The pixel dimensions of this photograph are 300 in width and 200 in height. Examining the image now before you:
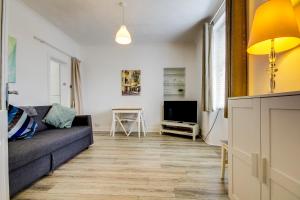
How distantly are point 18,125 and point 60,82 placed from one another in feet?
7.94

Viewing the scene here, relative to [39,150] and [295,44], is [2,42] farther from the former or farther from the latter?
[295,44]

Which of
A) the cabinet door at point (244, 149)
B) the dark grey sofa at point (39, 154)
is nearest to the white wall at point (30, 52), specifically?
the dark grey sofa at point (39, 154)

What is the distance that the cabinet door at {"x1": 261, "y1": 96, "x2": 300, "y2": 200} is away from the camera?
85 cm

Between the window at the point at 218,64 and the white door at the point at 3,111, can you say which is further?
the window at the point at 218,64

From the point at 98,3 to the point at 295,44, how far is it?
2.80 meters

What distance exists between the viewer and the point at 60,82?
14.7 ft

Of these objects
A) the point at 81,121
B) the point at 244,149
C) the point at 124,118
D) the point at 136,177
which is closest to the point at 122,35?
the point at 81,121

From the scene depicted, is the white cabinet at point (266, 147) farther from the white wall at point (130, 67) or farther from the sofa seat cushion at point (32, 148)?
the white wall at point (130, 67)

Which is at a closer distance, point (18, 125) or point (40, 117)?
point (18, 125)

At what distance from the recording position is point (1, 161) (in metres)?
1.32

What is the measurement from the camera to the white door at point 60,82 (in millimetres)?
4312

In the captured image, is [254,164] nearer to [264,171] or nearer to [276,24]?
[264,171]

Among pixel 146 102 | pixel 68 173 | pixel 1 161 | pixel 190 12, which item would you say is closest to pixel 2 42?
pixel 1 161

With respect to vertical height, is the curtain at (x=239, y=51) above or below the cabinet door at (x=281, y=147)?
above
